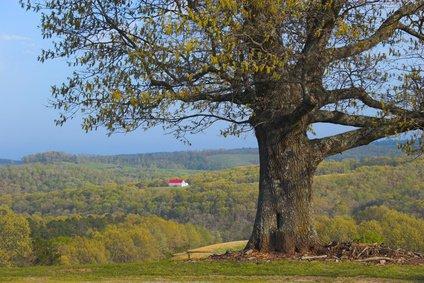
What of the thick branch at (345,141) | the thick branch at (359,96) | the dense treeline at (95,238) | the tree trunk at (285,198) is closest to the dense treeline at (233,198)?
the dense treeline at (95,238)

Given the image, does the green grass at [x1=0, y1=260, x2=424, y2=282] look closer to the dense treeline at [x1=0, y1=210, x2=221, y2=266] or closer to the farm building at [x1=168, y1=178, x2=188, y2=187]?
the dense treeline at [x1=0, y1=210, x2=221, y2=266]

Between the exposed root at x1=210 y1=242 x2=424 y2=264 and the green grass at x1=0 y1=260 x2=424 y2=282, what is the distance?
2.09ft

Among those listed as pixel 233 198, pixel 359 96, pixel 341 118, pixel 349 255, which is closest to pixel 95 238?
pixel 233 198

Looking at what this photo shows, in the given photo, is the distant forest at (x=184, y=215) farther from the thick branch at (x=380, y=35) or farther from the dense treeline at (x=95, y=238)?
the thick branch at (x=380, y=35)

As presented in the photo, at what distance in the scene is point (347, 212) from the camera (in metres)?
84.4

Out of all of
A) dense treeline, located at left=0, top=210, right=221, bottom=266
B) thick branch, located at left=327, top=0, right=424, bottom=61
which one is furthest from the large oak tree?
dense treeline, located at left=0, top=210, right=221, bottom=266

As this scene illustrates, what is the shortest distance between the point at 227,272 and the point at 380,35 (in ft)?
20.5

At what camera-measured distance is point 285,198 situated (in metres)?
17.0

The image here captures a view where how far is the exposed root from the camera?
53.2 ft

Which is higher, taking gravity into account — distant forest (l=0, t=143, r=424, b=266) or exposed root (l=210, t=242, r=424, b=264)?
exposed root (l=210, t=242, r=424, b=264)

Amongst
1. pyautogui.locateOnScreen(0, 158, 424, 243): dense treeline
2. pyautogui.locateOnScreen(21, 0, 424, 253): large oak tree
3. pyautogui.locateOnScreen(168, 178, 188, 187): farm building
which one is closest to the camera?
pyautogui.locateOnScreen(21, 0, 424, 253): large oak tree

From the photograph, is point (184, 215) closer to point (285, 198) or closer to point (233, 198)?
point (233, 198)

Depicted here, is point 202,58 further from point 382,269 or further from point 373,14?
point 382,269

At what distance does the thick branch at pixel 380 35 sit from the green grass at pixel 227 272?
4.46 m
